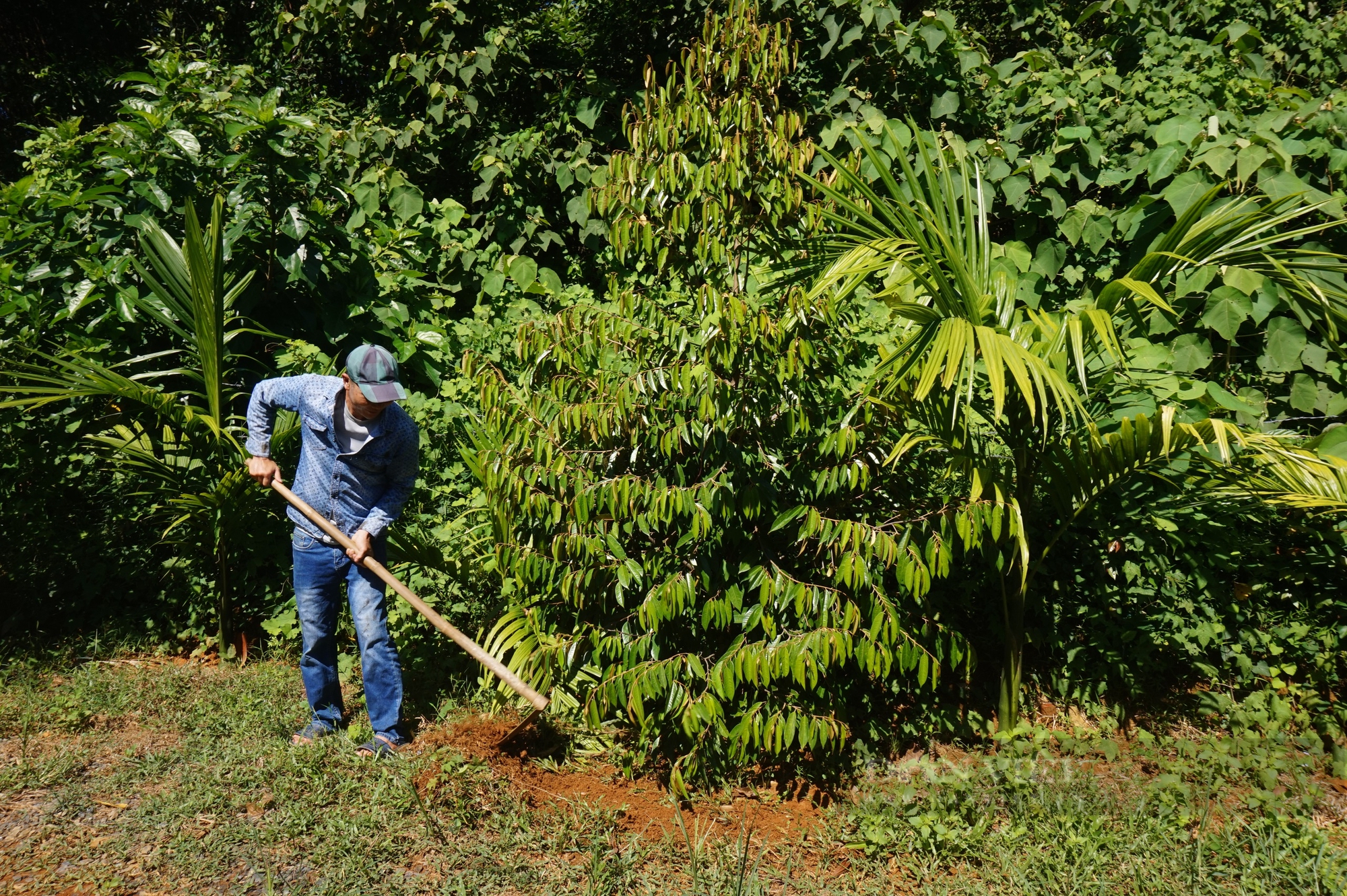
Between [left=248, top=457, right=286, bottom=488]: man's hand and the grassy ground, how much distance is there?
1.09 metres

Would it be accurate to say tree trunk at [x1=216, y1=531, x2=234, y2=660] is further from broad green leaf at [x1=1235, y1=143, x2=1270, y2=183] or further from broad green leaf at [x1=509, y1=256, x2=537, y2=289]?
broad green leaf at [x1=1235, y1=143, x2=1270, y2=183]

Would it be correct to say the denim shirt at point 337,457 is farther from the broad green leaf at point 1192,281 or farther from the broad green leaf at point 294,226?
the broad green leaf at point 1192,281

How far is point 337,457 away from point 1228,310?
13.2ft

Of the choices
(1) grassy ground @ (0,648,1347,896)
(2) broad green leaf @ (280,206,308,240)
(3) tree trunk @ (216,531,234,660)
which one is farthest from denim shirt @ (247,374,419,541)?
(2) broad green leaf @ (280,206,308,240)

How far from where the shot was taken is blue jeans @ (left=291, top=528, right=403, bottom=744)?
3832 millimetres

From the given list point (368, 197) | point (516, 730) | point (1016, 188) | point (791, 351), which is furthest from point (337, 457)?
point (1016, 188)

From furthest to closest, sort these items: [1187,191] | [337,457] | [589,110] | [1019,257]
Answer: [589,110] → [1019,257] → [1187,191] → [337,457]

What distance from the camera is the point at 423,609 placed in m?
3.76

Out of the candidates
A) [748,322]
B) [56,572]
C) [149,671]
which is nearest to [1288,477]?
[748,322]

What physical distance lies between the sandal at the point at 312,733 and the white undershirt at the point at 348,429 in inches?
47.2

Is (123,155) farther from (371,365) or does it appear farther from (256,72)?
(256,72)

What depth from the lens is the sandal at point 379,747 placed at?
3814 millimetres

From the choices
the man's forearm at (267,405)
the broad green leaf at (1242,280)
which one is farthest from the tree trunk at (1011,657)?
the man's forearm at (267,405)

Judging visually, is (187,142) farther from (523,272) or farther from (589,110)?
(589,110)
